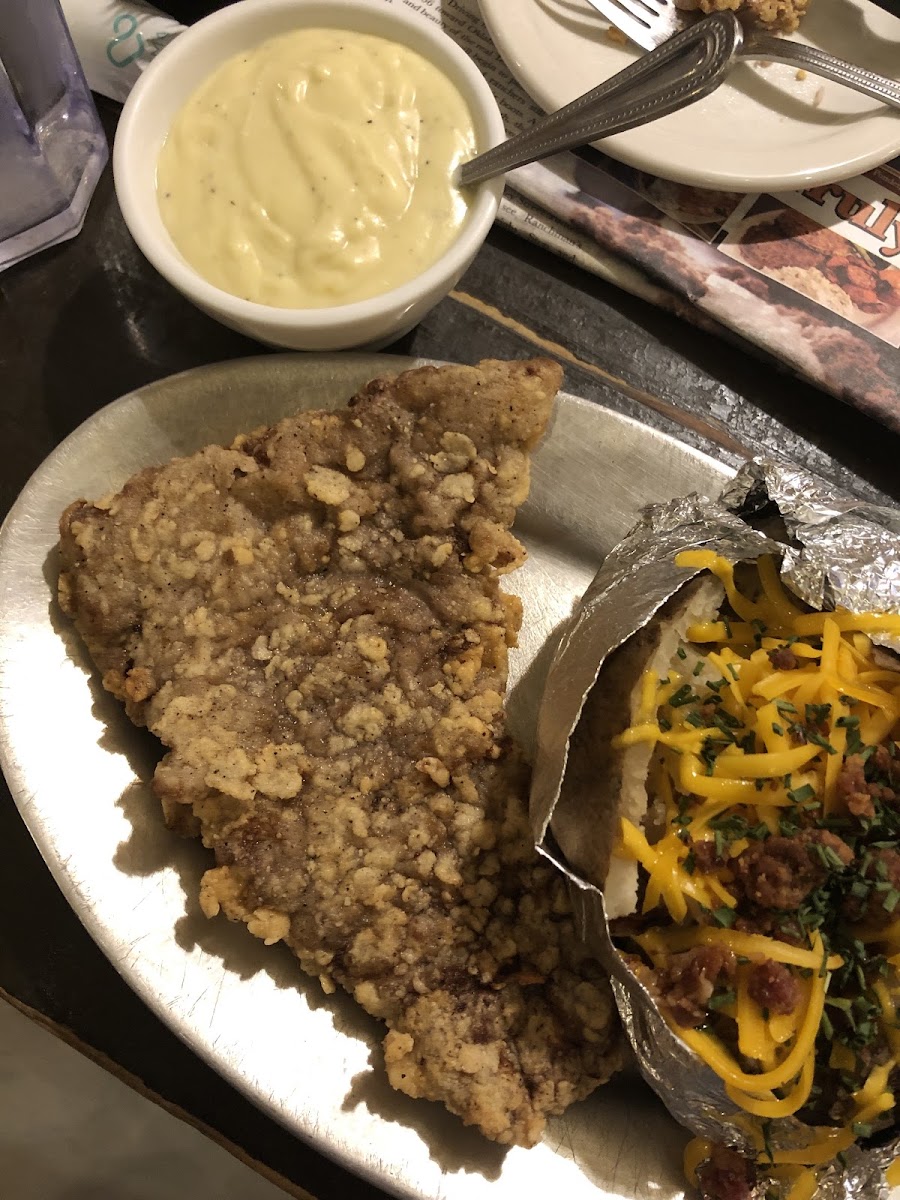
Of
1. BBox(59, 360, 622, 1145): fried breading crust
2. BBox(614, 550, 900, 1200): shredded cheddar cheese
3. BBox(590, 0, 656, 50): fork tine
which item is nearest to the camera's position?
BBox(614, 550, 900, 1200): shredded cheddar cheese

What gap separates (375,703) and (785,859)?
0.53 meters

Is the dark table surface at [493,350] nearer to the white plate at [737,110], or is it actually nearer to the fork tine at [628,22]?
the white plate at [737,110]

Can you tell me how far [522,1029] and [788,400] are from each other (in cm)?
119

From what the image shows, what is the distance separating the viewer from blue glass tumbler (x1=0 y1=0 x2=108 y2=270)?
58.7 inches

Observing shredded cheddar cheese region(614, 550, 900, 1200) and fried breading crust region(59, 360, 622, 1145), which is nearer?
shredded cheddar cheese region(614, 550, 900, 1200)

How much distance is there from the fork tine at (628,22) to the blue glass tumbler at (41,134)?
93 cm

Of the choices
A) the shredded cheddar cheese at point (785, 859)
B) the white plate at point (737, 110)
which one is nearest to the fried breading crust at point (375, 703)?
the shredded cheddar cheese at point (785, 859)

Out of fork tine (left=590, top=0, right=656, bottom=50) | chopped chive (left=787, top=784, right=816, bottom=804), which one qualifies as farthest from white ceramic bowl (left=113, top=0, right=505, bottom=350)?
chopped chive (left=787, top=784, right=816, bottom=804)

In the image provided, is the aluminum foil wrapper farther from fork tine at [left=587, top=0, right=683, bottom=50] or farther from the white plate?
fork tine at [left=587, top=0, right=683, bottom=50]

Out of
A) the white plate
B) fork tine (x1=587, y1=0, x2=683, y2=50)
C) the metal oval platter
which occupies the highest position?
fork tine (x1=587, y1=0, x2=683, y2=50)

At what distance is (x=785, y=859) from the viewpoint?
3.29 ft

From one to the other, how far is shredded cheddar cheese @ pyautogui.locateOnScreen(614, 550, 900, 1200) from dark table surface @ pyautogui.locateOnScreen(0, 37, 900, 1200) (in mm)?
662

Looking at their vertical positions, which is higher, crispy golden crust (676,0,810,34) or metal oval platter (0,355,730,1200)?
crispy golden crust (676,0,810,34)

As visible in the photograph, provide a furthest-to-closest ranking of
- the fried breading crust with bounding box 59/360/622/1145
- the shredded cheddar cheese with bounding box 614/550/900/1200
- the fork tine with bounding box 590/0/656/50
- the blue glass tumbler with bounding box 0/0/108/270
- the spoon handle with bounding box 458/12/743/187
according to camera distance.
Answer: the fork tine with bounding box 590/0/656/50, the blue glass tumbler with bounding box 0/0/108/270, the spoon handle with bounding box 458/12/743/187, the fried breading crust with bounding box 59/360/622/1145, the shredded cheddar cheese with bounding box 614/550/900/1200
